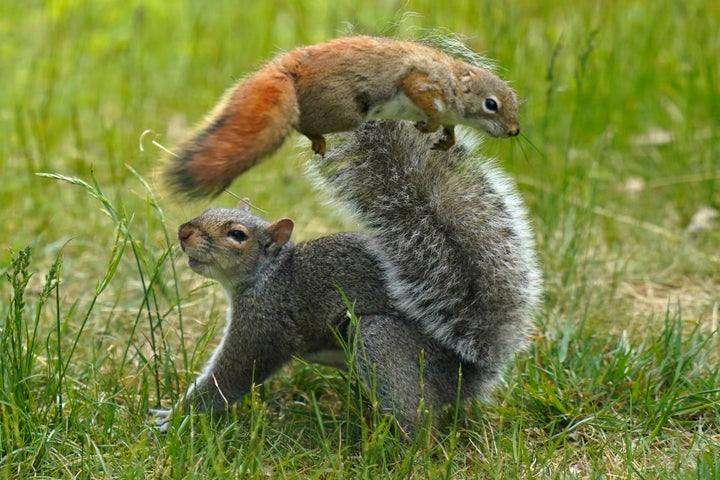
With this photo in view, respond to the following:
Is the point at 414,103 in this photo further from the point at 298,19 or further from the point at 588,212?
the point at 298,19

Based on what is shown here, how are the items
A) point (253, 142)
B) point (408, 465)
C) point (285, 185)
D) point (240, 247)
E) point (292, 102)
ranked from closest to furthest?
point (253, 142), point (292, 102), point (408, 465), point (240, 247), point (285, 185)

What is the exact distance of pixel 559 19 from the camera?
6.03 meters

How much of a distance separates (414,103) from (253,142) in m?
0.42

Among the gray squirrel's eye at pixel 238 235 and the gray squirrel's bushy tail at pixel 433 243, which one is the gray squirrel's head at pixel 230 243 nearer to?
the gray squirrel's eye at pixel 238 235

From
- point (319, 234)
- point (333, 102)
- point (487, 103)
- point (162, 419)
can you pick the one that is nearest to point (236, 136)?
point (333, 102)

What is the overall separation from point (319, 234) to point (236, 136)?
2.34 m

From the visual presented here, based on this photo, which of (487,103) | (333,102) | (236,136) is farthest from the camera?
(487,103)

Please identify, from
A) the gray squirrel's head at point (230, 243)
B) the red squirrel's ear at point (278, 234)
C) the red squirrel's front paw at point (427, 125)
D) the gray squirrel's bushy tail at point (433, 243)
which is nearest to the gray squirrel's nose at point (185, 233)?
the gray squirrel's head at point (230, 243)

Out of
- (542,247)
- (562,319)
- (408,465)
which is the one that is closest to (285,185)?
(542,247)

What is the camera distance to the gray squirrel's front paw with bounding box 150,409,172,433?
2.75 meters

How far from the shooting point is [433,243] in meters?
2.81

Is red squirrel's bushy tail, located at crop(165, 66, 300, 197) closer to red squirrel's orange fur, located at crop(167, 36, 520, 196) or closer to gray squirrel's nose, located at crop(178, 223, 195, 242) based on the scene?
red squirrel's orange fur, located at crop(167, 36, 520, 196)

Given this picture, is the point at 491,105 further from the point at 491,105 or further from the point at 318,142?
the point at 318,142

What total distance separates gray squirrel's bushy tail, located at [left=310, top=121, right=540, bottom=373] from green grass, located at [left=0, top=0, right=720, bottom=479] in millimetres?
182
